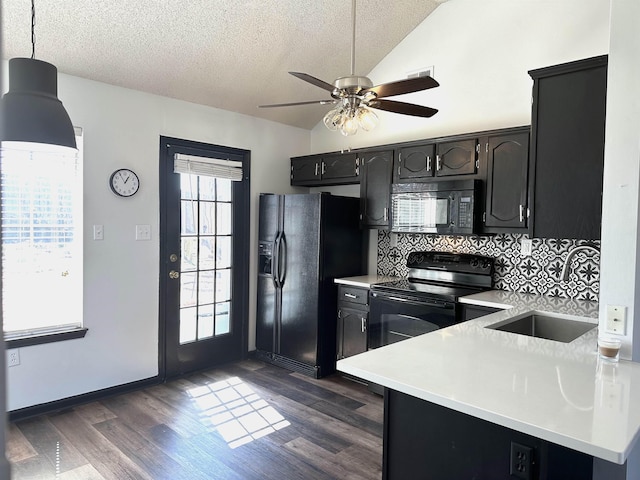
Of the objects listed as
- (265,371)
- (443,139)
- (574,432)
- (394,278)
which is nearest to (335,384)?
(265,371)

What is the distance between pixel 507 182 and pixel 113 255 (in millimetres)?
3174

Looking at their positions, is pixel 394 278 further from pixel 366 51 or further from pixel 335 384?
pixel 366 51

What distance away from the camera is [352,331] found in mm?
4113

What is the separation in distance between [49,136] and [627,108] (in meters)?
2.40

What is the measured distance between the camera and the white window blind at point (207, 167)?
4.03 m

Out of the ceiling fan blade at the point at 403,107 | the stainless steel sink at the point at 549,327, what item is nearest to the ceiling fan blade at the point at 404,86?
the ceiling fan blade at the point at 403,107

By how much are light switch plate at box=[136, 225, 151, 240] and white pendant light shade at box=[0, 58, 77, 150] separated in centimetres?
185

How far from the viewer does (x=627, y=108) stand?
177cm

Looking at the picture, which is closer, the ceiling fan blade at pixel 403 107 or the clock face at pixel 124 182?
the ceiling fan blade at pixel 403 107

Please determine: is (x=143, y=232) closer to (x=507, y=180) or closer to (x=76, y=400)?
(x=76, y=400)

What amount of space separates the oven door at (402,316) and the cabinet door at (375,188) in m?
0.76

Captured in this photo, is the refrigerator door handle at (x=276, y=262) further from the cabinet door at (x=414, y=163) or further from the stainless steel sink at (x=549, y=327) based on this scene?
the stainless steel sink at (x=549, y=327)

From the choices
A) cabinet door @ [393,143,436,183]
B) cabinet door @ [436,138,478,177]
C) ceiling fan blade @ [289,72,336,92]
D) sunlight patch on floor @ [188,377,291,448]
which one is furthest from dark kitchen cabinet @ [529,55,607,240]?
sunlight patch on floor @ [188,377,291,448]

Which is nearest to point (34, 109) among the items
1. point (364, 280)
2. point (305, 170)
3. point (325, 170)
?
point (364, 280)
